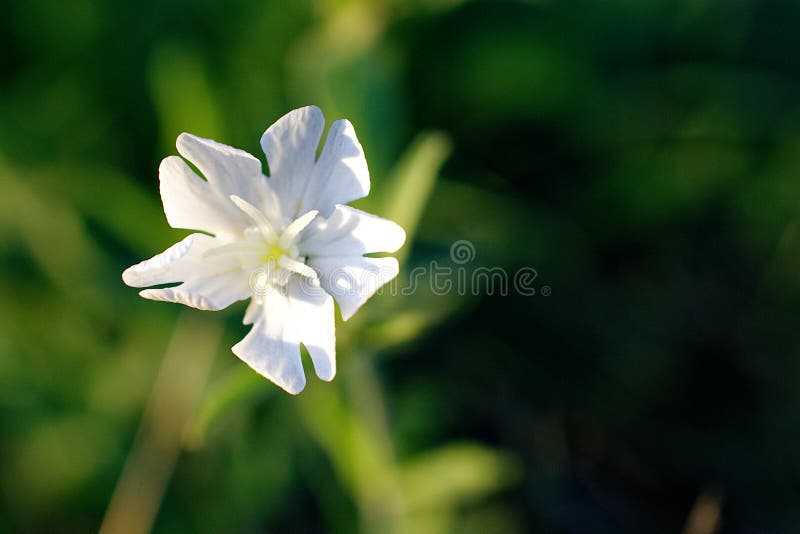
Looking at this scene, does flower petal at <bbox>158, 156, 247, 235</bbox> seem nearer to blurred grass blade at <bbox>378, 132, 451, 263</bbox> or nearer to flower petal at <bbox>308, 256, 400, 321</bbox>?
flower petal at <bbox>308, 256, 400, 321</bbox>

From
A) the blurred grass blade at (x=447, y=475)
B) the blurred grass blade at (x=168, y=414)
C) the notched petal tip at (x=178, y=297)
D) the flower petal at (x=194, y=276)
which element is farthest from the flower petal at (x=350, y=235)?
the blurred grass blade at (x=447, y=475)

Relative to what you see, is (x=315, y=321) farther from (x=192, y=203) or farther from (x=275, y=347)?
(x=192, y=203)

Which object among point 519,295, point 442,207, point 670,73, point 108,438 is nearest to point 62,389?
point 108,438

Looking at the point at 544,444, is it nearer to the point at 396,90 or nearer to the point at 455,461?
the point at 455,461

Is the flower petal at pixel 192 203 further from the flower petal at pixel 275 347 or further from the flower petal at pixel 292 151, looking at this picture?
the flower petal at pixel 275 347

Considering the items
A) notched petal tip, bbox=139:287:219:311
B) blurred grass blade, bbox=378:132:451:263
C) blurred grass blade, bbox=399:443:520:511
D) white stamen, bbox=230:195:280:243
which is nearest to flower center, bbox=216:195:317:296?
white stamen, bbox=230:195:280:243

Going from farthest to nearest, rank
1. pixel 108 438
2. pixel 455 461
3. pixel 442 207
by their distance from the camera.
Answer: pixel 442 207, pixel 108 438, pixel 455 461

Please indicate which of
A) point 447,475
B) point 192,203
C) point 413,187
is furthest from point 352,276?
point 447,475
